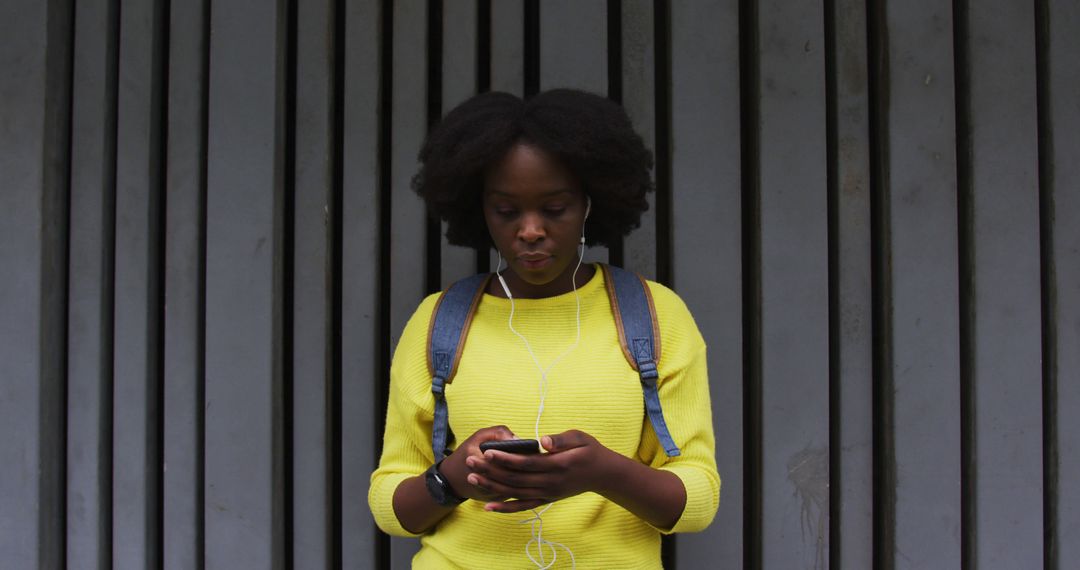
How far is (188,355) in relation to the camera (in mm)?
2846

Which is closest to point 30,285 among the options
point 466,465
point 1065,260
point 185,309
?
point 185,309

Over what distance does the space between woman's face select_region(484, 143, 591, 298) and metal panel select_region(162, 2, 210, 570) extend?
4.67 ft

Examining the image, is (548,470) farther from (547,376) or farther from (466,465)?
(547,376)

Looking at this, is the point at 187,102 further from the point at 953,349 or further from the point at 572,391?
the point at 953,349

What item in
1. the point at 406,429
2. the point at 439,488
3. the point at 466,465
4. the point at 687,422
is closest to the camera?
the point at 466,465

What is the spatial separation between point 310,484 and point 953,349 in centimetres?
234

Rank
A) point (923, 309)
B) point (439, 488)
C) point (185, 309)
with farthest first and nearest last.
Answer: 1. point (185, 309)
2. point (923, 309)
3. point (439, 488)

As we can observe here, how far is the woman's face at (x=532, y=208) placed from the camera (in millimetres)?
1900

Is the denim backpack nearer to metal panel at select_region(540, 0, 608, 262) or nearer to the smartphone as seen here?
the smartphone

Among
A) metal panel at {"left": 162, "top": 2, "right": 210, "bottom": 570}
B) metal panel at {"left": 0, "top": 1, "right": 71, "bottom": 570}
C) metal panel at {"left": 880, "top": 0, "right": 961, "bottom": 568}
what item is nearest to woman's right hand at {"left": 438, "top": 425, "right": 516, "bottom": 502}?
metal panel at {"left": 162, "top": 2, "right": 210, "bottom": 570}

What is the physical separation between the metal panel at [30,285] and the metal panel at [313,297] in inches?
36.6

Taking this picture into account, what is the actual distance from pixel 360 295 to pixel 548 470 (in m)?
1.35

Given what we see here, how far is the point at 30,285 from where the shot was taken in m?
2.86

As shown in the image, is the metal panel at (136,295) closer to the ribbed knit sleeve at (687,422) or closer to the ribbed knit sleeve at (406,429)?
the ribbed knit sleeve at (406,429)
